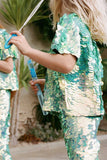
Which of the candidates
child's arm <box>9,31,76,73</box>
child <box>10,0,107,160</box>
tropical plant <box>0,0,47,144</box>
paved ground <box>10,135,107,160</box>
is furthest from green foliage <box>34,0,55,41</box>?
child's arm <box>9,31,76,73</box>

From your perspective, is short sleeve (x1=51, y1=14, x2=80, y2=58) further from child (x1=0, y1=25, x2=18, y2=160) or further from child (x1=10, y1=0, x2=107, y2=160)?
child (x1=0, y1=25, x2=18, y2=160)

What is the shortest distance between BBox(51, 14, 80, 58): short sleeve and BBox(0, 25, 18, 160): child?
1.12 m

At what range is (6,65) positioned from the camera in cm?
242

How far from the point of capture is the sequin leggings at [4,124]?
234cm

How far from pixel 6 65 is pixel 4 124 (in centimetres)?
41

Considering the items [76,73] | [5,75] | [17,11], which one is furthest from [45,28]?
[76,73]

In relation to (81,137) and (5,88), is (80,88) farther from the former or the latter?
(5,88)

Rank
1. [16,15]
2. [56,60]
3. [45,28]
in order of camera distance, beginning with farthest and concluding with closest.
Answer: [45,28]
[16,15]
[56,60]

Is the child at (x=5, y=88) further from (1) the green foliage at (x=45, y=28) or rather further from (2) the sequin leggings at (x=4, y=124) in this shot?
(1) the green foliage at (x=45, y=28)

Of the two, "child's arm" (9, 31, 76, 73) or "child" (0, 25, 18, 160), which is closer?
"child's arm" (9, 31, 76, 73)

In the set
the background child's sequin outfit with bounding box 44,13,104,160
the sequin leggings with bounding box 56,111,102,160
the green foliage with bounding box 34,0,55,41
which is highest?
the green foliage with bounding box 34,0,55,41

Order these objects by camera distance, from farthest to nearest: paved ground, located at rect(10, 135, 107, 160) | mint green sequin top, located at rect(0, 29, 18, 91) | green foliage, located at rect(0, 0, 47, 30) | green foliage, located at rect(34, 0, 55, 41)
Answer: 1. green foliage, located at rect(34, 0, 55, 41)
2. green foliage, located at rect(0, 0, 47, 30)
3. paved ground, located at rect(10, 135, 107, 160)
4. mint green sequin top, located at rect(0, 29, 18, 91)

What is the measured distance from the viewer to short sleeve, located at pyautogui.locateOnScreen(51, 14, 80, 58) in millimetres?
1279

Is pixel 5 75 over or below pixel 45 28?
below
